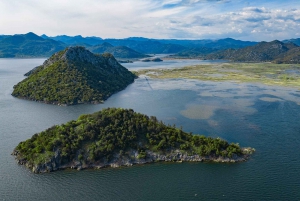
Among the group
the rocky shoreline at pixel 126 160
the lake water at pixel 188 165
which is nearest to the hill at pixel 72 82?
the lake water at pixel 188 165

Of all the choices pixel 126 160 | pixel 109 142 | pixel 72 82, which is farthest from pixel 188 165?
pixel 72 82

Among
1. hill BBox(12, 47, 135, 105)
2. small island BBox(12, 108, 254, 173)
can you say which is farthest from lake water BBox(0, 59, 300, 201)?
hill BBox(12, 47, 135, 105)

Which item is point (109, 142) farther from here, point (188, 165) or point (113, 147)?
point (188, 165)

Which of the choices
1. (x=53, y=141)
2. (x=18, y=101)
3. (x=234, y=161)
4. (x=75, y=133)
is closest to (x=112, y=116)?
(x=75, y=133)

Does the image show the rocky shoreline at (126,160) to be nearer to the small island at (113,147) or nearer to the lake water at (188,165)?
the small island at (113,147)

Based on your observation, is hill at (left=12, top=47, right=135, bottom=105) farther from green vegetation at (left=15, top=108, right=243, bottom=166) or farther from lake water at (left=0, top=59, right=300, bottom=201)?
green vegetation at (left=15, top=108, right=243, bottom=166)
